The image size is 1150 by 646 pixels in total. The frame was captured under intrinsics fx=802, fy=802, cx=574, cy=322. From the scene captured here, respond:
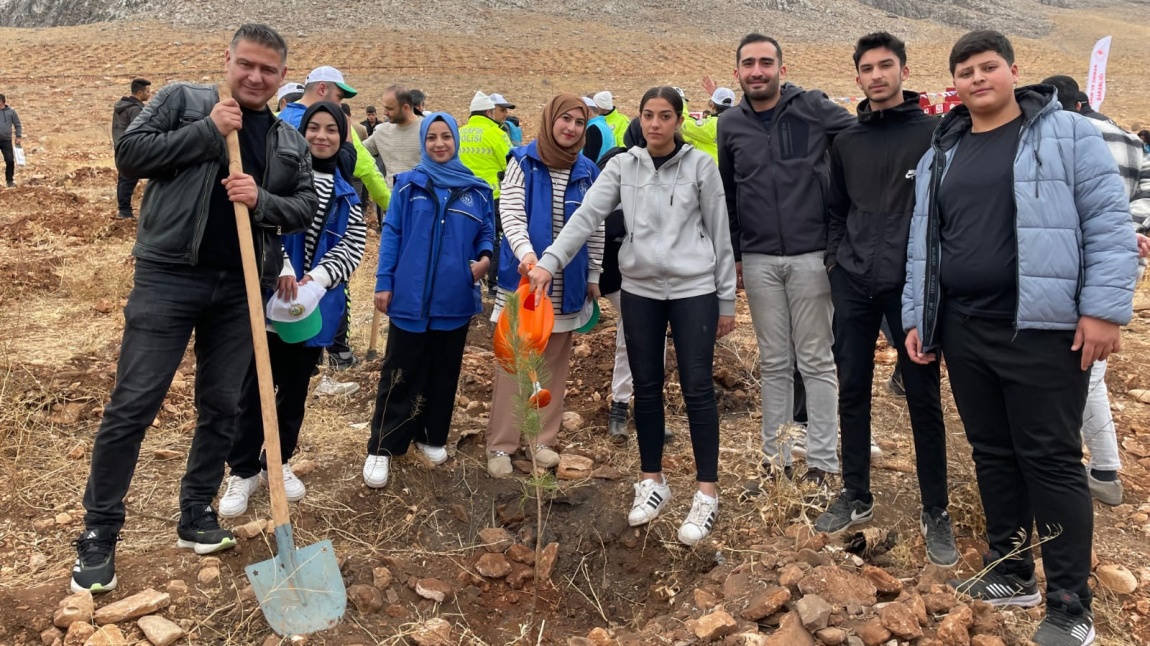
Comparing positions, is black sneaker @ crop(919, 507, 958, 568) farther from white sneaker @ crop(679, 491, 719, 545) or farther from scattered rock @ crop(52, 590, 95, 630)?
scattered rock @ crop(52, 590, 95, 630)

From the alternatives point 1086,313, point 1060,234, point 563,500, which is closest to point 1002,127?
point 1060,234

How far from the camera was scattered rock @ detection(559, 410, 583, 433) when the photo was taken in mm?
4711

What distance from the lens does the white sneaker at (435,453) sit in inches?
160

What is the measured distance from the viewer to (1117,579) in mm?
3012

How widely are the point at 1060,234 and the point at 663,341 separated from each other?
5.04ft

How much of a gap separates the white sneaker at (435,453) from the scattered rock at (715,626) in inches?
72.2

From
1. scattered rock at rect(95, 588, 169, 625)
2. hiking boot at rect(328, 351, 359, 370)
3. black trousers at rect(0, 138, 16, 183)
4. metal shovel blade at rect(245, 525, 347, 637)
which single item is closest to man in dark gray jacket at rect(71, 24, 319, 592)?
scattered rock at rect(95, 588, 169, 625)

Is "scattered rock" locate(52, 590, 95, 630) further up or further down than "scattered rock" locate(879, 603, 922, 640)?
further up

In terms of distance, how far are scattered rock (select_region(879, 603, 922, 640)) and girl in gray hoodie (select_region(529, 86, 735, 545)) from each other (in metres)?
0.92

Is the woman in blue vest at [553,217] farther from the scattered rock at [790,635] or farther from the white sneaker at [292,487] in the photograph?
the scattered rock at [790,635]

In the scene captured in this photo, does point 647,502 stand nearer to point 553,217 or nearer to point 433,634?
point 433,634

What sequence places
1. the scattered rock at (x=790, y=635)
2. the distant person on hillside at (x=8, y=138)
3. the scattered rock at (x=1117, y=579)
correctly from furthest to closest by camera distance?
the distant person on hillside at (x=8, y=138) < the scattered rock at (x=1117, y=579) < the scattered rock at (x=790, y=635)

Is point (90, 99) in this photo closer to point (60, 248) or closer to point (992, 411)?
point (60, 248)

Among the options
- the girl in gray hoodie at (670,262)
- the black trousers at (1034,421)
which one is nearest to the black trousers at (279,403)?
the girl in gray hoodie at (670,262)
